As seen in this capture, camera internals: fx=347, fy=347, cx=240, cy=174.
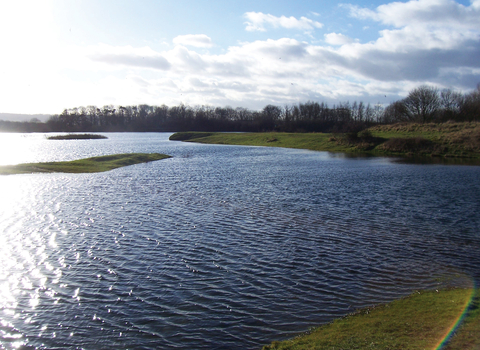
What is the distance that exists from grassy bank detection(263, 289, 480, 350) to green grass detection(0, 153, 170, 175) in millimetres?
37808

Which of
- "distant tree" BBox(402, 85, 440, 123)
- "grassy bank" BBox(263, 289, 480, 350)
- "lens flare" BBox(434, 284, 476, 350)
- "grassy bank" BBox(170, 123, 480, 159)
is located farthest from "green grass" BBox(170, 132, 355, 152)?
"grassy bank" BBox(263, 289, 480, 350)

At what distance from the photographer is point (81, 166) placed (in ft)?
141

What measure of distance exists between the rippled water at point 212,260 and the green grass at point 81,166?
13.3m

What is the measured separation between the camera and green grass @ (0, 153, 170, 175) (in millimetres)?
38906

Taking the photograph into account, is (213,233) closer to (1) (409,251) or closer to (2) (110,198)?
(1) (409,251)

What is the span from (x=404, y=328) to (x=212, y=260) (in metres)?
7.11

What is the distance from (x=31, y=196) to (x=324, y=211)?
20.7 metres

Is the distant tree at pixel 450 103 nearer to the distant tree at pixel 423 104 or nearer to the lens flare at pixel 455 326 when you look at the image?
the distant tree at pixel 423 104

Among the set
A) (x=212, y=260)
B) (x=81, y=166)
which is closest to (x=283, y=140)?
(x=81, y=166)

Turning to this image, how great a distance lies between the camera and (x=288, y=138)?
9219cm

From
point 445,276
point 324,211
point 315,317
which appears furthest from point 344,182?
point 315,317

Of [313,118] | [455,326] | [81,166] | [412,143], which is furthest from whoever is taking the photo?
[313,118]

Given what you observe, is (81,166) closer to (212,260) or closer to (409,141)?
(212,260)

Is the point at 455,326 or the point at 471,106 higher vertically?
the point at 471,106
